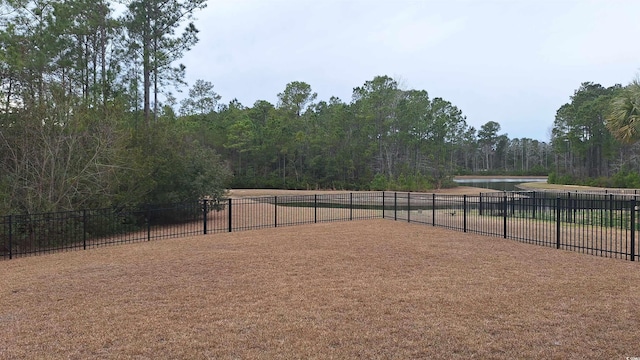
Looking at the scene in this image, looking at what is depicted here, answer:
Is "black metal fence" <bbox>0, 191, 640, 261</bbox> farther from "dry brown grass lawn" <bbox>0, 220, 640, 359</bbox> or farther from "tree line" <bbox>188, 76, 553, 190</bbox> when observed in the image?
"tree line" <bbox>188, 76, 553, 190</bbox>

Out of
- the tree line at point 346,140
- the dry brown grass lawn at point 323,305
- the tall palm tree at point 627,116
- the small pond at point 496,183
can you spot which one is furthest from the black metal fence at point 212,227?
the small pond at point 496,183

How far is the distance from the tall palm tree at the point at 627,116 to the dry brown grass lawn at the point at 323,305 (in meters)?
7.22

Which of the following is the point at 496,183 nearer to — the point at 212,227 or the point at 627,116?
the point at 627,116

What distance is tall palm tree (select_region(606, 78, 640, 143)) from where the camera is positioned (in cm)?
1328

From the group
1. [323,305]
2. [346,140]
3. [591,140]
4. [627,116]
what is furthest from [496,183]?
[323,305]

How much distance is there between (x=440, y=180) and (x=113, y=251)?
43.3 metres

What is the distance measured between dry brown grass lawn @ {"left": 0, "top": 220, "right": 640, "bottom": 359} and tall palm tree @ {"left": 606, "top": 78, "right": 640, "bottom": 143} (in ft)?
23.7

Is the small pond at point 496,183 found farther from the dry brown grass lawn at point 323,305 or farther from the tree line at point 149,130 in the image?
the dry brown grass lawn at point 323,305

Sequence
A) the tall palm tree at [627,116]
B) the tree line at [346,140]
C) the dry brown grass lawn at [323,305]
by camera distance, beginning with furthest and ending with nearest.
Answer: the tree line at [346,140], the tall palm tree at [627,116], the dry brown grass lawn at [323,305]

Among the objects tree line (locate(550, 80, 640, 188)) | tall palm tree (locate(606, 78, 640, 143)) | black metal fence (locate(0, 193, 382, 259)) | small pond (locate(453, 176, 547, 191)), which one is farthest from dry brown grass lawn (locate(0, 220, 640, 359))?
tree line (locate(550, 80, 640, 188))

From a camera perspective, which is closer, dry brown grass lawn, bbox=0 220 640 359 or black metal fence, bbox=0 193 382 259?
dry brown grass lawn, bbox=0 220 640 359

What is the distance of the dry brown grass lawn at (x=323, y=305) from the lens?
394 centimetres

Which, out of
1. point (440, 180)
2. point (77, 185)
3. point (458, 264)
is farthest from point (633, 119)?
point (440, 180)

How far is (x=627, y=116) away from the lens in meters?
13.6
